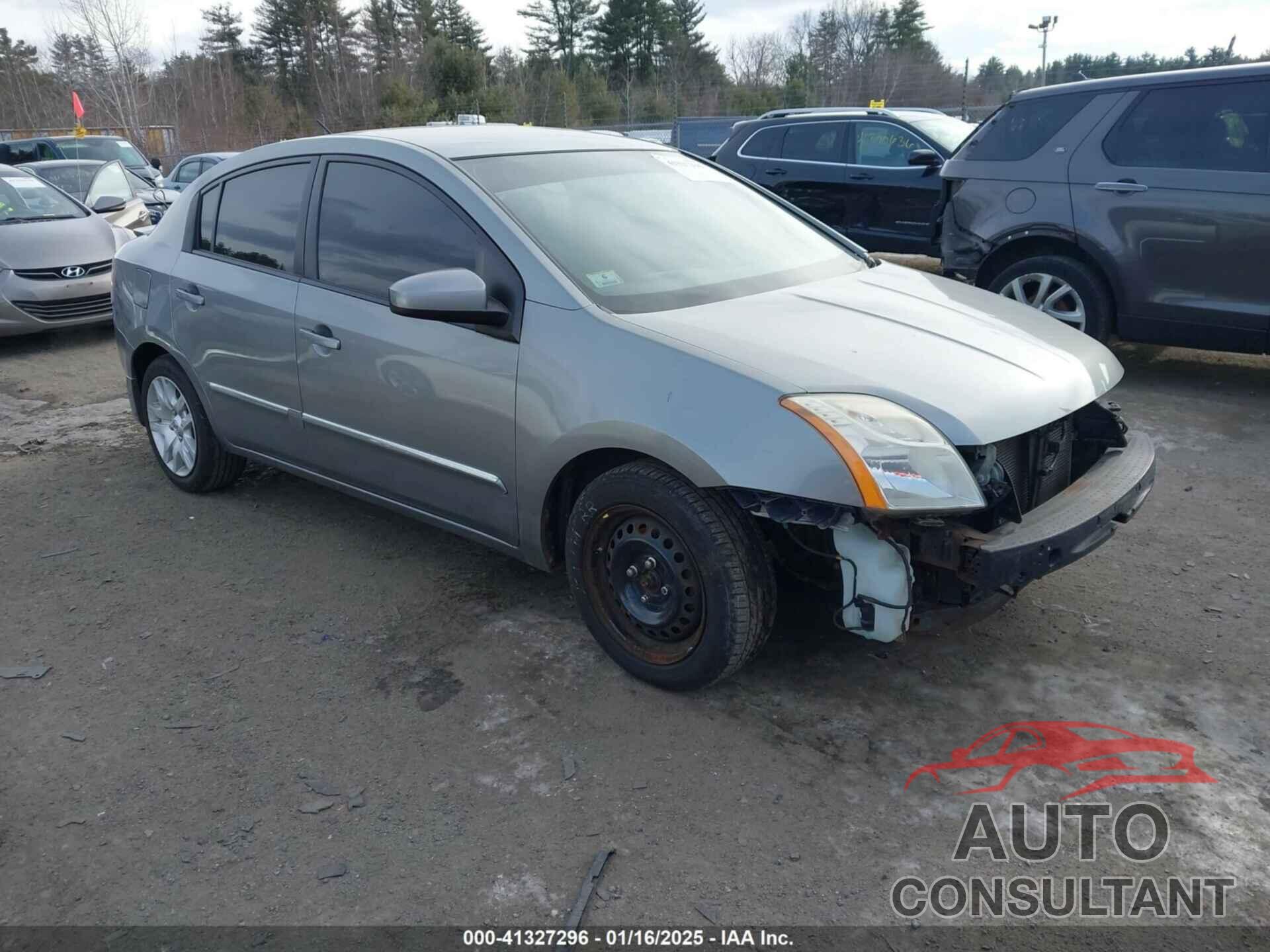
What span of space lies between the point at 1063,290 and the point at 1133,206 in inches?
24.4

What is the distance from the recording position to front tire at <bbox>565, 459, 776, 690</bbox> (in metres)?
2.95

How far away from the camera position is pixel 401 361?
3672mm

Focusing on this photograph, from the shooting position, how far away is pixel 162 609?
398cm

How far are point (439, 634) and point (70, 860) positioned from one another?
4.50 feet

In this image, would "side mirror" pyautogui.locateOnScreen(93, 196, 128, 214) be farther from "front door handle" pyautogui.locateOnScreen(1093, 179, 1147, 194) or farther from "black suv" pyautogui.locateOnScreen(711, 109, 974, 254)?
"front door handle" pyautogui.locateOnScreen(1093, 179, 1147, 194)

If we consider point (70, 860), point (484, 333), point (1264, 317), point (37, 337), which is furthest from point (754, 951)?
point (37, 337)

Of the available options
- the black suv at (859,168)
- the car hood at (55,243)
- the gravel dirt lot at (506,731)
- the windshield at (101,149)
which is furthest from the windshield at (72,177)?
the gravel dirt lot at (506,731)

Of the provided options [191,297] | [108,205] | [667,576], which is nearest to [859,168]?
[191,297]

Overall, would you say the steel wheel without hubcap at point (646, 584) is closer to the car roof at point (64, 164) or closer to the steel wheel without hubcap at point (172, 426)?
the steel wheel without hubcap at point (172, 426)

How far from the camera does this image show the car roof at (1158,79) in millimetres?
5887

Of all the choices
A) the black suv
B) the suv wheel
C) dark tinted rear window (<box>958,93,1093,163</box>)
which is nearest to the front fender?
the suv wheel

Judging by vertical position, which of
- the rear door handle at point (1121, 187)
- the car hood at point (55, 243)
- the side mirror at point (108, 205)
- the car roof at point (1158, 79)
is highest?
the car roof at point (1158, 79)

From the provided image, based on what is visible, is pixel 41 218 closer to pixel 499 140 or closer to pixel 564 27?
pixel 499 140

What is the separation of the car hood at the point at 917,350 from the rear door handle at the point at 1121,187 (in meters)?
2.91
